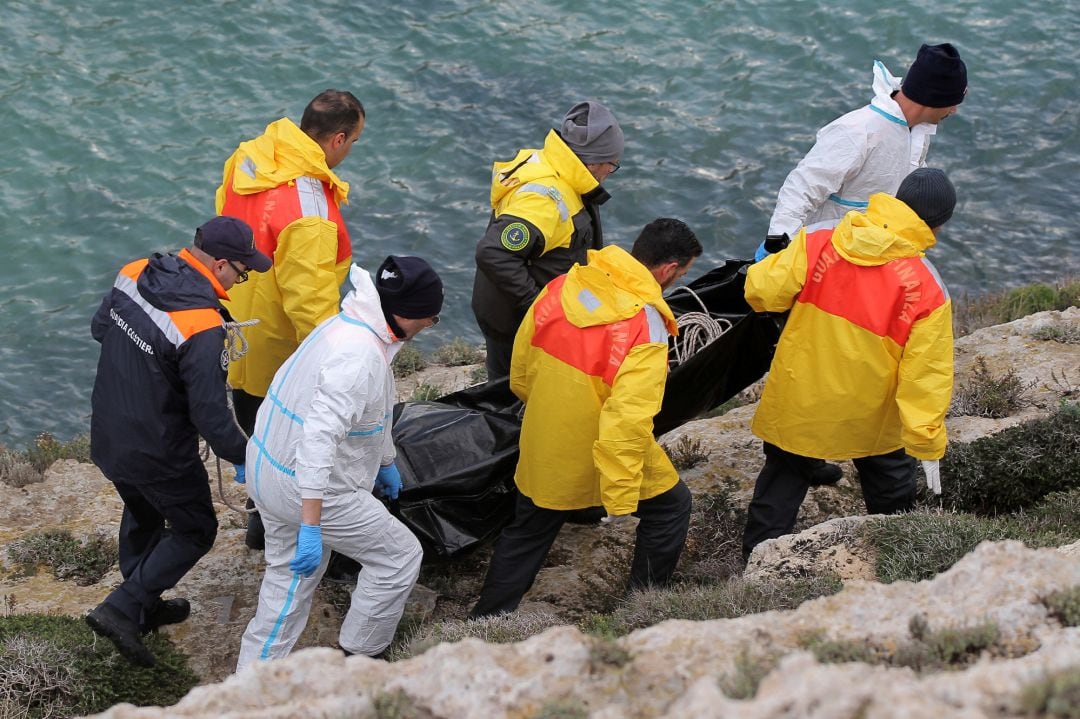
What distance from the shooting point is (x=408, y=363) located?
32.5 feet

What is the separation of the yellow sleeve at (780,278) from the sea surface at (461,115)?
6.31m

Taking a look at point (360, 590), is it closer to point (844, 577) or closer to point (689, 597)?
point (689, 597)

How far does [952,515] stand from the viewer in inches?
215

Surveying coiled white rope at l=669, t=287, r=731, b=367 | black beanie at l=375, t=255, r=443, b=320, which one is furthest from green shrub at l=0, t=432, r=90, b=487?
coiled white rope at l=669, t=287, r=731, b=367

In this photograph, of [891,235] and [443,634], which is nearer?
[443,634]

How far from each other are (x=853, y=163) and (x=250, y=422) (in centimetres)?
384

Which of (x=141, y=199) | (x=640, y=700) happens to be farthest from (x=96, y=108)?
(x=640, y=700)

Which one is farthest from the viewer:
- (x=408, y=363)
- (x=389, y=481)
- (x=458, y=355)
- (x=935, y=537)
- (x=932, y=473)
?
(x=458, y=355)

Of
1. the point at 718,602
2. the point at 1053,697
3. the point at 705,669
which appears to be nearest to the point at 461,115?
the point at 718,602

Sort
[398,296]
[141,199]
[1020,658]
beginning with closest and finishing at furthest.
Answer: [1020,658] → [398,296] → [141,199]

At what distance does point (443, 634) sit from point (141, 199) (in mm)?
9226

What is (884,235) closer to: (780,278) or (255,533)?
(780,278)

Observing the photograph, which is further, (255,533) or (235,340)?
(255,533)

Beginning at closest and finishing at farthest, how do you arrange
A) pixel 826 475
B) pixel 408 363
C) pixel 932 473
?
pixel 932 473
pixel 826 475
pixel 408 363
